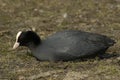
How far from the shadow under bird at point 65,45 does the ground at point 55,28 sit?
0.42ft

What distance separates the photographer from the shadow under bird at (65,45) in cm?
925

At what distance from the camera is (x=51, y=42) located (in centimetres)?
945

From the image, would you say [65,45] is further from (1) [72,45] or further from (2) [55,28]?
(2) [55,28]

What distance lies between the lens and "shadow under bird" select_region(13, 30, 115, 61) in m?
9.25

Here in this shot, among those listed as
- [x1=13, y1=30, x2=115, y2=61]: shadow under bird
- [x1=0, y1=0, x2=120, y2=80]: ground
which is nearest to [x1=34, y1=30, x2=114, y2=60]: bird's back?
[x1=13, y1=30, x2=115, y2=61]: shadow under bird

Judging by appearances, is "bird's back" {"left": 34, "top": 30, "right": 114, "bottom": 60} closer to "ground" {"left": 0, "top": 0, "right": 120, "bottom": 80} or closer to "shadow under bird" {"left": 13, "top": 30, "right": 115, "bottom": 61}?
"shadow under bird" {"left": 13, "top": 30, "right": 115, "bottom": 61}

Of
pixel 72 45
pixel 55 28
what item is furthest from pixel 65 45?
pixel 55 28

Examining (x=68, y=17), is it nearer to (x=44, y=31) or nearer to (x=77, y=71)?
(x=44, y=31)

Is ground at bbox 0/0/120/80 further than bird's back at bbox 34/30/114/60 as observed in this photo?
No

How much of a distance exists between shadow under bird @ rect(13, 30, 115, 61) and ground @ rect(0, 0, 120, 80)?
0.13 meters

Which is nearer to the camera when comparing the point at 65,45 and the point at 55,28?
the point at 65,45

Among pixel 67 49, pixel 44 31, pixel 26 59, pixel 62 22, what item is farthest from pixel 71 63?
pixel 62 22

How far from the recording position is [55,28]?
12148mm

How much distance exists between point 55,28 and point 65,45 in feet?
9.50
